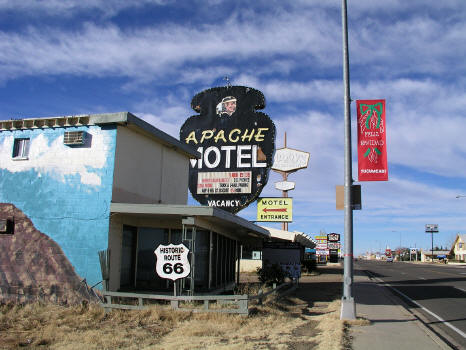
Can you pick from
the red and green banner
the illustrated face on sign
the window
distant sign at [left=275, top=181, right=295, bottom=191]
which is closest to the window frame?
the window

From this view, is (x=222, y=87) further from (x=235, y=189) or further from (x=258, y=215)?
(x=258, y=215)

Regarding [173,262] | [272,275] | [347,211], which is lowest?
[272,275]

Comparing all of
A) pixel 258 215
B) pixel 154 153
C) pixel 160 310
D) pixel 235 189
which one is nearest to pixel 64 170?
pixel 154 153

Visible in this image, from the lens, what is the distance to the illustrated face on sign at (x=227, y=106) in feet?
74.4

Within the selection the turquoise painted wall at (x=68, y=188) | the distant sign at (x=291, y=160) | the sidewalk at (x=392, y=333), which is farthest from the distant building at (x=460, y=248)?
the turquoise painted wall at (x=68, y=188)

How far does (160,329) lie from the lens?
417 inches

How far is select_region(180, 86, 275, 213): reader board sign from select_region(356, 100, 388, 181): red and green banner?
9.38 meters

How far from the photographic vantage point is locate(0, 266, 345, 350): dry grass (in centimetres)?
912

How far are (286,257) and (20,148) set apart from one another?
48.6 ft

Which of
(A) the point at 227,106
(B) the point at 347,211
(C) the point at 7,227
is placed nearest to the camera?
(B) the point at 347,211

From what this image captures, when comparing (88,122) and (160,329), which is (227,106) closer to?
(88,122)

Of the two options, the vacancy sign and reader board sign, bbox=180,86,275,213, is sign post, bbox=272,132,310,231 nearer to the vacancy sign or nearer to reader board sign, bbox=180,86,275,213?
the vacancy sign

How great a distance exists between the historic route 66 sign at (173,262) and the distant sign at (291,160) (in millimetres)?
19442

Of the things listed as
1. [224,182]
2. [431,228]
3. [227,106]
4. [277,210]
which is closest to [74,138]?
[224,182]
